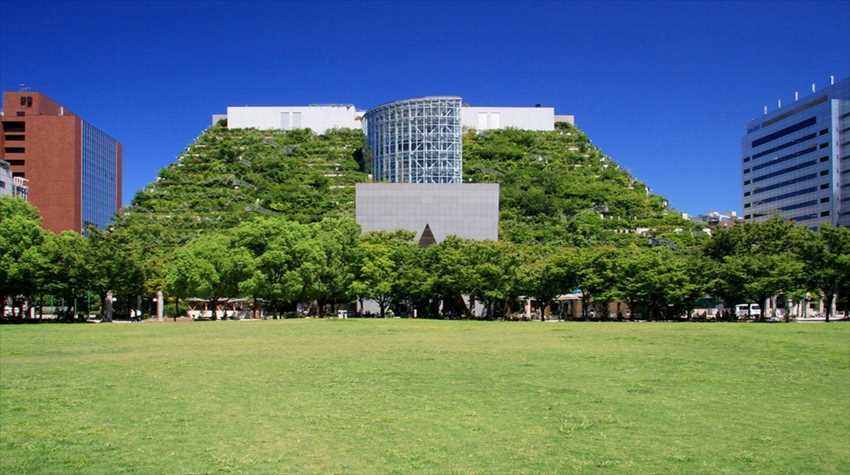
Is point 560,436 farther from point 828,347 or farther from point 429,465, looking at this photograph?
point 828,347

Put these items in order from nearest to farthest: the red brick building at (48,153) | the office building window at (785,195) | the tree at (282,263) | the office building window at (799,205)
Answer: the tree at (282,263) → the office building window at (799,205) → the office building window at (785,195) → the red brick building at (48,153)

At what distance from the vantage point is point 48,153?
147375 millimetres

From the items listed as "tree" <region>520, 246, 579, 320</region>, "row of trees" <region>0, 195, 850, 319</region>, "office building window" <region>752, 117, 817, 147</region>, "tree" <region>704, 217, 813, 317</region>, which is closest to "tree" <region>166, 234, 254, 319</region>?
"row of trees" <region>0, 195, 850, 319</region>

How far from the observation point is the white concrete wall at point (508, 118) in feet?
492

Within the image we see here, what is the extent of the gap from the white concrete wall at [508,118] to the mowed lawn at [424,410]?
119464 mm

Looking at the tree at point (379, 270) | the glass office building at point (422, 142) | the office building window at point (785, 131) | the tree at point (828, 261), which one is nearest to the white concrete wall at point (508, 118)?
the glass office building at point (422, 142)

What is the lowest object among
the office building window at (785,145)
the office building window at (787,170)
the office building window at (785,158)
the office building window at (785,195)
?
the office building window at (785,195)

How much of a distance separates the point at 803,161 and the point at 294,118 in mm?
95808

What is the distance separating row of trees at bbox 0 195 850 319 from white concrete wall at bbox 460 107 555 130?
256ft

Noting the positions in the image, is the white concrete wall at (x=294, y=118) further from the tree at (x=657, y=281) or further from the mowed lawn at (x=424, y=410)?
the mowed lawn at (x=424, y=410)

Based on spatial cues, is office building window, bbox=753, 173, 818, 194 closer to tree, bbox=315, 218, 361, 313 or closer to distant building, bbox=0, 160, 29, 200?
tree, bbox=315, 218, 361, 313

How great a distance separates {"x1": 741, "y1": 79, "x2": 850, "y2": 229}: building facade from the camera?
439 feet

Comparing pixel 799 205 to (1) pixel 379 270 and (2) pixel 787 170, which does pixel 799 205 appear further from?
(1) pixel 379 270

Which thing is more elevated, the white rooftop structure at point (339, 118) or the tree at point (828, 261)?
the white rooftop structure at point (339, 118)
